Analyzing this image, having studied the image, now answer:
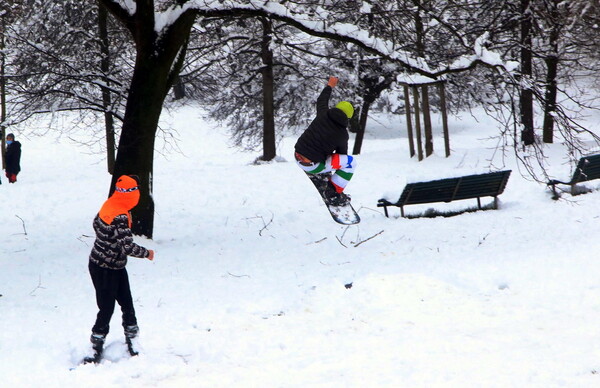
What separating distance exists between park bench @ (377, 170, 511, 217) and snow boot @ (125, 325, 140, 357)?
7.14 meters

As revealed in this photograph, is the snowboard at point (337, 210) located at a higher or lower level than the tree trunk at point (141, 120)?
lower

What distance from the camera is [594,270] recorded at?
8242 mm

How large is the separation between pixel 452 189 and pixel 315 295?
5437mm

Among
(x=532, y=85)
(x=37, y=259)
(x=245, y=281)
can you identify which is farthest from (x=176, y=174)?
(x=532, y=85)

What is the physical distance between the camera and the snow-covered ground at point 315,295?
17.7 ft

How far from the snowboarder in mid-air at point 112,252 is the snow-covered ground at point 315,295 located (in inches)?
14.0

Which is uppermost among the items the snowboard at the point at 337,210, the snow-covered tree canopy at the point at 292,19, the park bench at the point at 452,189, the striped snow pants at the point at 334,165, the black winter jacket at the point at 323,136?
the snow-covered tree canopy at the point at 292,19

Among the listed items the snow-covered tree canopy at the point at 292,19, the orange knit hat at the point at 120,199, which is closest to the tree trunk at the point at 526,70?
the snow-covered tree canopy at the point at 292,19

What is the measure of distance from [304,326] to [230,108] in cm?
2168

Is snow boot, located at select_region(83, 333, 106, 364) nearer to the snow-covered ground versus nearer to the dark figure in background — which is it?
the snow-covered ground

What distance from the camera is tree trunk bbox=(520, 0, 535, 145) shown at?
8.49 m

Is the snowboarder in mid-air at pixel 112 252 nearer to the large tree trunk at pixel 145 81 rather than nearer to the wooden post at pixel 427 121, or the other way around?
the large tree trunk at pixel 145 81

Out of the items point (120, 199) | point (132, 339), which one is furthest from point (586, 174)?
point (120, 199)

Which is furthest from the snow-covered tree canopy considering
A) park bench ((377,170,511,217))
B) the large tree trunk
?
park bench ((377,170,511,217))
